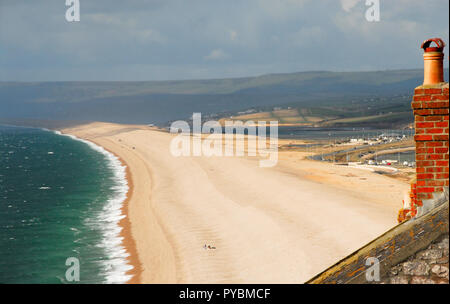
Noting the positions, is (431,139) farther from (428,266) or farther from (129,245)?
(129,245)

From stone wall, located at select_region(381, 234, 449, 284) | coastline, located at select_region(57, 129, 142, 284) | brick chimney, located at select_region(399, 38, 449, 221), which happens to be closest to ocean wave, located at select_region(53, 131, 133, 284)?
coastline, located at select_region(57, 129, 142, 284)

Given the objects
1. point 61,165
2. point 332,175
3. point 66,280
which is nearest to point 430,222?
point 66,280

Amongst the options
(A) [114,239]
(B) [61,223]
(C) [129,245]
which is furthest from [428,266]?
(B) [61,223]

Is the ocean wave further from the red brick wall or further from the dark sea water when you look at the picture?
the red brick wall

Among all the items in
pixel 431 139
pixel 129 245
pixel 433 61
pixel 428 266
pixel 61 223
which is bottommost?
pixel 61 223

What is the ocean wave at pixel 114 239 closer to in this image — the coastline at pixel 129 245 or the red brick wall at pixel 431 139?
the coastline at pixel 129 245

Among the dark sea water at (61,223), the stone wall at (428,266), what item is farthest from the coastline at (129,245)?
the stone wall at (428,266)
